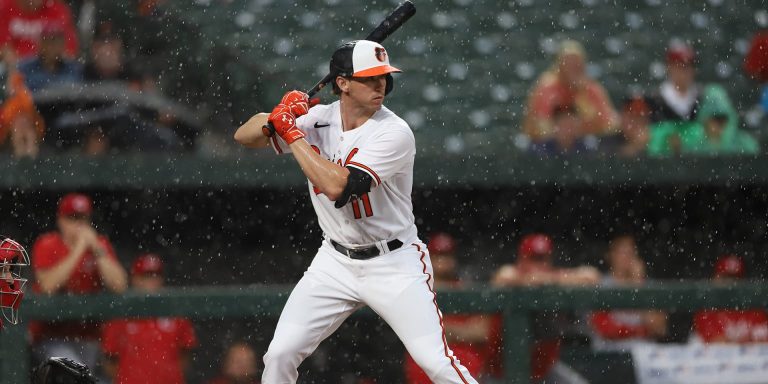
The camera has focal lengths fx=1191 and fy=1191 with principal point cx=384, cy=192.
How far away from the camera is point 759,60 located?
8836 millimetres

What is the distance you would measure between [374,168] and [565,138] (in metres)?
3.44

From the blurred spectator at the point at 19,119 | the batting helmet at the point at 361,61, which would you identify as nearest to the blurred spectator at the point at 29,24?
the blurred spectator at the point at 19,119

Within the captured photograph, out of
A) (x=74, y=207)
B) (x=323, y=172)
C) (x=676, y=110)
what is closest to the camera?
(x=323, y=172)

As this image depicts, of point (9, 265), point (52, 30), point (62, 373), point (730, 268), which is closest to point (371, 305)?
point (62, 373)

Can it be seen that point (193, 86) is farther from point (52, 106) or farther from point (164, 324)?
point (164, 324)

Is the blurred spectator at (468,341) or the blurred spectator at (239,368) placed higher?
the blurred spectator at (239,368)

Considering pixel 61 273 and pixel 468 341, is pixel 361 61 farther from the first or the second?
pixel 61 273

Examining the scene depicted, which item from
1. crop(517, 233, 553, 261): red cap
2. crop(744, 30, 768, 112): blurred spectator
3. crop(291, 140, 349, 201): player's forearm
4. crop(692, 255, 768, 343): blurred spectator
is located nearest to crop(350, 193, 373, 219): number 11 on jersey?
crop(291, 140, 349, 201): player's forearm

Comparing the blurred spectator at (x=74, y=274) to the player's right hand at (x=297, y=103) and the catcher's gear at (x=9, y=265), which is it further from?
the catcher's gear at (x=9, y=265)

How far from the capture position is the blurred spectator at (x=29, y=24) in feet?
26.9

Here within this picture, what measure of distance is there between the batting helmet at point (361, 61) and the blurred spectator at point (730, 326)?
2556mm

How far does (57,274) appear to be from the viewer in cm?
609

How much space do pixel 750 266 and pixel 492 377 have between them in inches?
108

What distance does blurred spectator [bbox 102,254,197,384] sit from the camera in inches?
238
